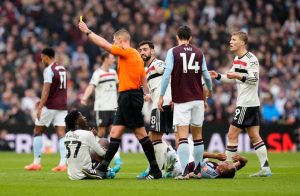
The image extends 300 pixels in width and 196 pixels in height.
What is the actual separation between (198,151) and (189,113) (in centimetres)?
69

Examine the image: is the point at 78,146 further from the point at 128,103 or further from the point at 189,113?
the point at 189,113

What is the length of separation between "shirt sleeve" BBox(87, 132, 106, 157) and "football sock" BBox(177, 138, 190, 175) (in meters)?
1.38

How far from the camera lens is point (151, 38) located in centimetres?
3325

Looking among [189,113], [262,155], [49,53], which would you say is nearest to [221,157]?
[262,155]

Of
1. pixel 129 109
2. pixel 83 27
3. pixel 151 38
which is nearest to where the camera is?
pixel 83 27

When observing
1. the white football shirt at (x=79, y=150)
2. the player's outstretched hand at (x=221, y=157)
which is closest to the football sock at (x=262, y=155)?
the player's outstretched hand at (x=221, y=157)

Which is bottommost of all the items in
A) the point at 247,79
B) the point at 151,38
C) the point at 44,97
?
the point at 44,97

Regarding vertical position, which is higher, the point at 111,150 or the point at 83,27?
the point at 83,27

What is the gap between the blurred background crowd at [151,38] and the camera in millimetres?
29922

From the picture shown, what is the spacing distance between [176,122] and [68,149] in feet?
6.40

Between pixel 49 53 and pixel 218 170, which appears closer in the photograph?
pixel 218 170

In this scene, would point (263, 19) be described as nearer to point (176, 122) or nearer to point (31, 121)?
point (31, 121)

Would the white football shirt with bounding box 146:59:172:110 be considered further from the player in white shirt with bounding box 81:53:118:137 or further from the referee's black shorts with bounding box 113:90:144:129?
the player in white shirt with bounding box 81:53:118:137

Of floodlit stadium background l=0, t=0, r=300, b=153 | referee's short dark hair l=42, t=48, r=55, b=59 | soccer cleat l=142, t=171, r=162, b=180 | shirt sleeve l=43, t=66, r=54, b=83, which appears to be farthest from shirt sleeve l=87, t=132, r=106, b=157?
floodlit stadium background l=0, t=0, r=300, b=153
